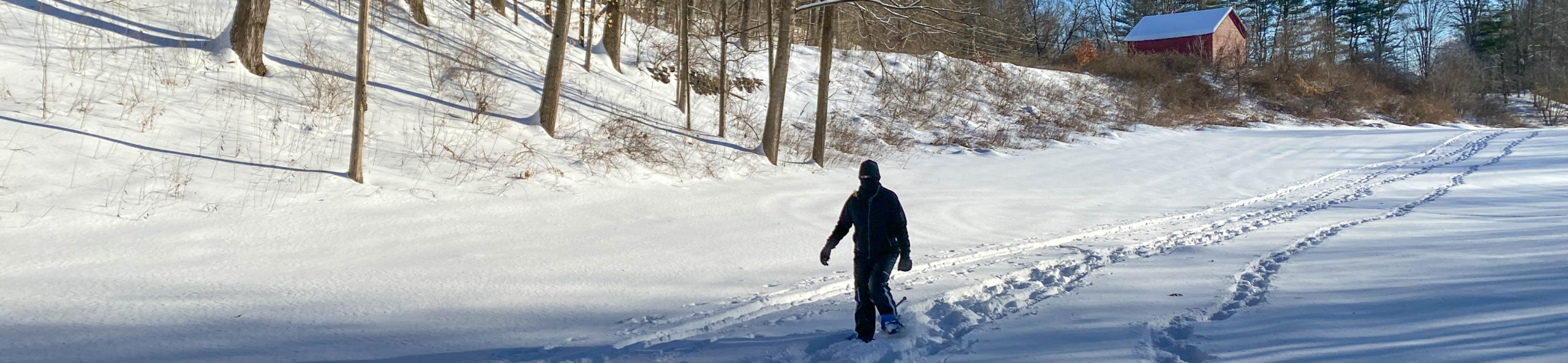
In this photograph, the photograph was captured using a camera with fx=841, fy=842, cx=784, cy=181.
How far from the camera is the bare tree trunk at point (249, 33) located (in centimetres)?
1223

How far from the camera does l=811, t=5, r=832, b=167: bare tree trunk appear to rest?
15.1 m

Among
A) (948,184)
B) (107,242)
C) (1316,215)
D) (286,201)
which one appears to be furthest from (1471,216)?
(107,242)

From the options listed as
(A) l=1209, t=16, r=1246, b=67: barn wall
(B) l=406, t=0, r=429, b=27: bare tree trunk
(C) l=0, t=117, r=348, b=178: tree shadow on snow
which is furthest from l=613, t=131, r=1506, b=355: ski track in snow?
(A) l=1209, t=16, r=1246, b=67: barn wall

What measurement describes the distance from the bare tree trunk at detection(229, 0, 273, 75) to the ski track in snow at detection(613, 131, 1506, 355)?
9.53m

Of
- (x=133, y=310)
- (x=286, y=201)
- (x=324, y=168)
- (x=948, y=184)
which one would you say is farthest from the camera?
(x=948, y=184)

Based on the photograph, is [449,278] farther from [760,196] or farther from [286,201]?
[760,196]

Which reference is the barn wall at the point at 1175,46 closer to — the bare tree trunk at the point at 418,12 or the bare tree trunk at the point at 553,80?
the bare tree trunk at the point at 418,12

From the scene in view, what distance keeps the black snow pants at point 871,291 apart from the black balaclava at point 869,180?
16.0 inches

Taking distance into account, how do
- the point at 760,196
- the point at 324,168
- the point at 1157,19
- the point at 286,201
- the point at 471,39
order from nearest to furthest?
the point at 286,201 → the point at 324,168 → the point at 760,196 → the point at 471,39 → the point at 1157,19

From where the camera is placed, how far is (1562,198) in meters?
12.7

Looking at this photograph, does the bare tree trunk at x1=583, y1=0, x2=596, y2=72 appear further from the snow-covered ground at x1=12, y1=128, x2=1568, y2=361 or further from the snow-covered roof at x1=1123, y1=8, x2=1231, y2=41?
the snow-covered roof at x1=1123, y1=8, x2=1231, y2=41

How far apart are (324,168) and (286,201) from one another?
3.71 feet

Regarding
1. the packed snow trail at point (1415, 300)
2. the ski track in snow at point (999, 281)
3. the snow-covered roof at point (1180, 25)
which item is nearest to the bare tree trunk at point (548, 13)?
the ski track in snow at point (999, 281)

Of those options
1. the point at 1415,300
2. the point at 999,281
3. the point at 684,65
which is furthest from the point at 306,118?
the point at 1415,300
